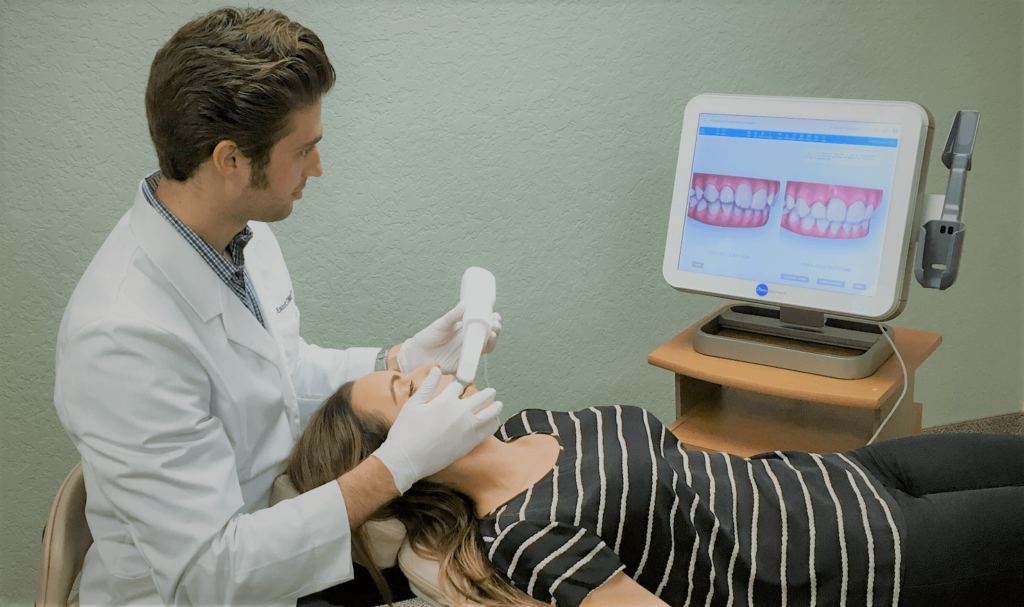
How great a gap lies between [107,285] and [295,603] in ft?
1.79

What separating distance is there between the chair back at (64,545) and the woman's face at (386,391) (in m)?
0.43

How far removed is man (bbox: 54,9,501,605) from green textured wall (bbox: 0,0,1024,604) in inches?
21.6

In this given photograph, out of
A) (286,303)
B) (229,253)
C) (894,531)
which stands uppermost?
(229,253)

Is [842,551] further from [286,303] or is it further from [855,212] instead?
[286,303]

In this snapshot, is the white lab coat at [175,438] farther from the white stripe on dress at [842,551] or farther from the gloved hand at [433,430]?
the white stripe on dress at [842,551]

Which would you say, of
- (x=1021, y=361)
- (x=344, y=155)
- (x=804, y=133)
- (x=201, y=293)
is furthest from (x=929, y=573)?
(x=1021, y=361)

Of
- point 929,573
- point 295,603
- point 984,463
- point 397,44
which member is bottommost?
point 295,603

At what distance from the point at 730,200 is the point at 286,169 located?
85 cm

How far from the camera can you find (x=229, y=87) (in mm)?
1121

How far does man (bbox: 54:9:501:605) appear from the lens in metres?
1.07

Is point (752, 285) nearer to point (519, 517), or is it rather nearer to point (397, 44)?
point (519, 517)

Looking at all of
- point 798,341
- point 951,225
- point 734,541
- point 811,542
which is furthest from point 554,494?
point 951,225

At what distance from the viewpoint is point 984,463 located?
1.31 m

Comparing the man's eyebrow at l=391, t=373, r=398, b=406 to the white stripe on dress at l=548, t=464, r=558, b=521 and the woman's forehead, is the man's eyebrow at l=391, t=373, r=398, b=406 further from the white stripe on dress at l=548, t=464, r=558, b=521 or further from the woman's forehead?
the white stripe on dress at l=548, t=464, r=558, b=521
